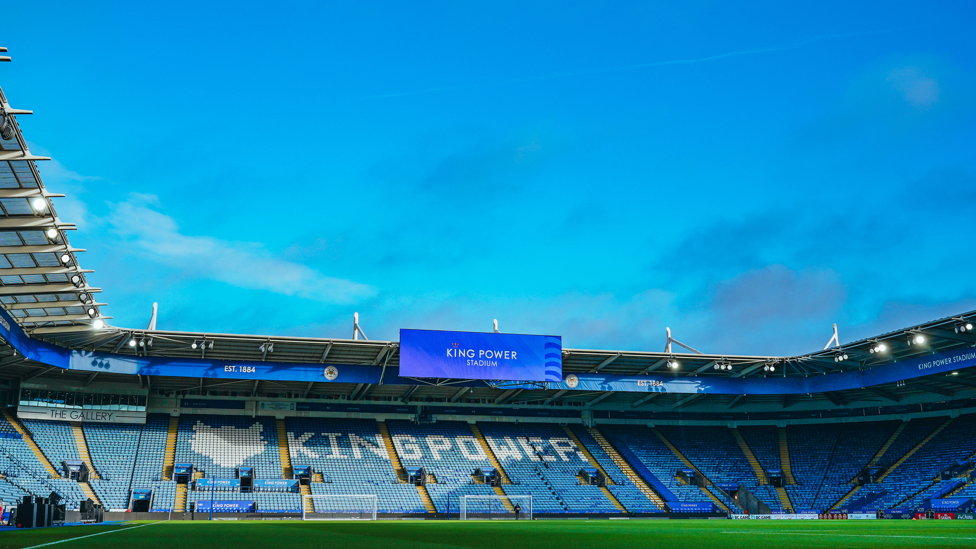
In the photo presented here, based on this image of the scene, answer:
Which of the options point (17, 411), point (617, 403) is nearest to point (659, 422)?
point (617, 403)

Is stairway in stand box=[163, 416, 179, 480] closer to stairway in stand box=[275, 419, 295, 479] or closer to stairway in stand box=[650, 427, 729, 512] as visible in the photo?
stairway in stand box=[275, 419, 295, 479]

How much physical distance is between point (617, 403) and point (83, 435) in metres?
39.3

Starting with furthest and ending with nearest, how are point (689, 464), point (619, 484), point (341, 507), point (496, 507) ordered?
point (689, 464) < point (619, 484) < point (496, 507) < point (341, 507)

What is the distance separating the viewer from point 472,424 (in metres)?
55.3

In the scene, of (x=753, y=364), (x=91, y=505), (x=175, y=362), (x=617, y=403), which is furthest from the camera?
(x=617, y=403)

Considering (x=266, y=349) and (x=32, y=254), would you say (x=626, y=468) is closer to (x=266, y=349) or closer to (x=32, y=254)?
(x=266, y=349)

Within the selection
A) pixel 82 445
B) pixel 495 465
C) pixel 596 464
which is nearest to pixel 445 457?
pixel 495 465

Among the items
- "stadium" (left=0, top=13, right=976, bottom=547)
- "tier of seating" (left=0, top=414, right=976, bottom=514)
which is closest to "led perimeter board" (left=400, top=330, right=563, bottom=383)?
"stadium" (left=0, top=13, right=976, bottom=547)

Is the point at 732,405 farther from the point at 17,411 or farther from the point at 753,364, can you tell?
the point at 17,411

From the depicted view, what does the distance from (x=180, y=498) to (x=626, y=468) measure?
3126 centimetres

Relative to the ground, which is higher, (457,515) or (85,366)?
(85,366)

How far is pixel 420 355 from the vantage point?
41906 mm

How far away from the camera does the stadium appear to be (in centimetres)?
4075

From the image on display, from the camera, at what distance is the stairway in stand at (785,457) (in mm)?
53031
